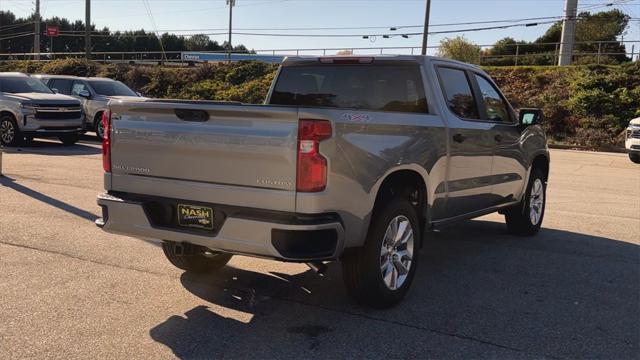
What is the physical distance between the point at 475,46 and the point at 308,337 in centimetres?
4130

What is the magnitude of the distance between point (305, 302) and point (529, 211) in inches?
145

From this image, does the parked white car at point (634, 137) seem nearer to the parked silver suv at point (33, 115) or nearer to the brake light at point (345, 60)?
the brake light at point (345, 60)

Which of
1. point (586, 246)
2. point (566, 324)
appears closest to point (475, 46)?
point (586, 246)

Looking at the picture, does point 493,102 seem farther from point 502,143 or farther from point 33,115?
point 33,115

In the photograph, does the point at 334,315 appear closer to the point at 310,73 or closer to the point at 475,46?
the point at 310,73

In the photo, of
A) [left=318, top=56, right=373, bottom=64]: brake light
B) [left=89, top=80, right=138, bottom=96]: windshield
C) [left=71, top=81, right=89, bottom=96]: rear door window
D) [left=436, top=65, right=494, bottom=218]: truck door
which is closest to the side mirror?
[left=436, top=65, right=494, bottom=218]: truck door

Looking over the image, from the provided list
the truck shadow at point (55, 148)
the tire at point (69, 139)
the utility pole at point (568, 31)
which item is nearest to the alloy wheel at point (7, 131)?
the truck shadow at point (55, 148)

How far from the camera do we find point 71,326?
423 cm

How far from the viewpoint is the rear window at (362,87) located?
18.1 ft

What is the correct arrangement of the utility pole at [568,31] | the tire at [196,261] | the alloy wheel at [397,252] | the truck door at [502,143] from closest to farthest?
the alloy wheel at [397,252] < the tire at [196,261] < the truck door at [502,143] < the utility pole at [568,31]

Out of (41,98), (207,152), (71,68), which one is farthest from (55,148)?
(71,68)

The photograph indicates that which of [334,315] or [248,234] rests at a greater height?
[248,234]

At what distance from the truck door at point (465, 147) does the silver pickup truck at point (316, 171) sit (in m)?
0.02

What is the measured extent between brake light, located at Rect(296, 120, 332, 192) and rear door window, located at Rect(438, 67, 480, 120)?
2042 millimetres
